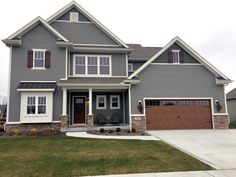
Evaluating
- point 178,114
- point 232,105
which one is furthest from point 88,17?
point 232,105

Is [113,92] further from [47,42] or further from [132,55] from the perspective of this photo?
[47,42]

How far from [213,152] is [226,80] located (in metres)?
9.38

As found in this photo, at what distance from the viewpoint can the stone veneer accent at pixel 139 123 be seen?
15.2m

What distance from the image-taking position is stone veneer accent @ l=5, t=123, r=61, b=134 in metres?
14.4

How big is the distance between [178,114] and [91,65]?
313 inches

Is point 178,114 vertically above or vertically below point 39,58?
below

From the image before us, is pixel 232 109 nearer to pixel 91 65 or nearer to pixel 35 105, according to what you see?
pixel 91 65

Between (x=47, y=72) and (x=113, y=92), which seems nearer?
(x=47, y=72)

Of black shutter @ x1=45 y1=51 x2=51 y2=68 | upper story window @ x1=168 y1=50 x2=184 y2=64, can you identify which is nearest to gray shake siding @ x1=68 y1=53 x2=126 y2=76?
upper story window @ x1=168 y1=50 x2=184 y2=64

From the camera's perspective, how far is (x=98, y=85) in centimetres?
1547

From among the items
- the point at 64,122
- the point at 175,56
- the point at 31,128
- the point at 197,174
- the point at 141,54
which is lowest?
the point at 197,174

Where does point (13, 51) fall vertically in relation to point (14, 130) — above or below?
above

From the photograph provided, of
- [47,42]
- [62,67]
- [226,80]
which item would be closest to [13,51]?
[47,42]

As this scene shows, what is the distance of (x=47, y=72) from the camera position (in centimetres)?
1588
